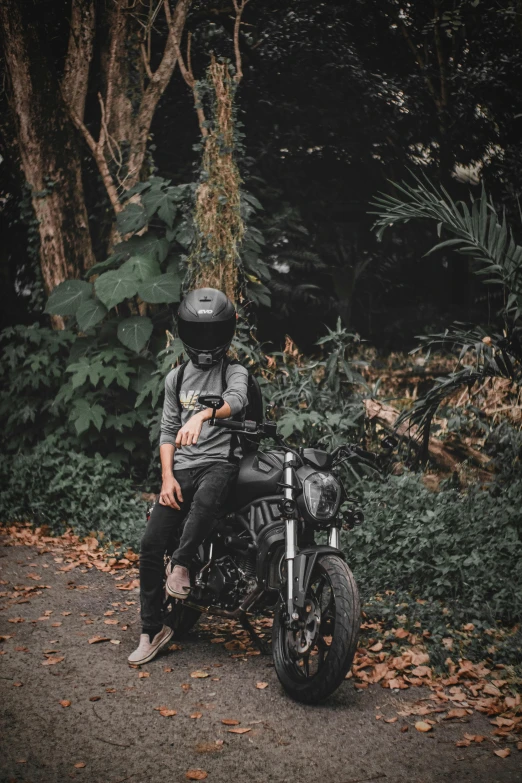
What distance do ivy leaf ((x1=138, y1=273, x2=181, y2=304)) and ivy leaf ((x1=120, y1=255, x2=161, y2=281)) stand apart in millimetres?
139

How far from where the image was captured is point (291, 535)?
4.00 metres

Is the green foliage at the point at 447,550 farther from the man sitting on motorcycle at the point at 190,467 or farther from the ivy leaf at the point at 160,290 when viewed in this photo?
the ivy leaf at the point at 160,290

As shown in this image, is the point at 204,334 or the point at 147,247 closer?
the point at 204,334

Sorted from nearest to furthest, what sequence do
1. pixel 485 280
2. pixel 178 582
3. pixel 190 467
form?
pixel 178 582, pixel 190 467, pixel 485 280

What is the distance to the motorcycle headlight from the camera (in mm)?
4066

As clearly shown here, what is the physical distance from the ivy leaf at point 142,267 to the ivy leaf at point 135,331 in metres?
0.49

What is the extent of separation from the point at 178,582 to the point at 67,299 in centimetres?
480

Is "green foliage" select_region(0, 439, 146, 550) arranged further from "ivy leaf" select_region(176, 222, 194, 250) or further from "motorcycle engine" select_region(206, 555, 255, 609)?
"motorcycle engine" select_region(206, 555, 255, 609)

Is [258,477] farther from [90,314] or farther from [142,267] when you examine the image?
[90,314]

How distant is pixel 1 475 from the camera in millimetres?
8375

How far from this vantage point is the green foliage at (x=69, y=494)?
7.62 metres

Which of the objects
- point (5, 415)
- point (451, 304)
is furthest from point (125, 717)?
point (451, 304)

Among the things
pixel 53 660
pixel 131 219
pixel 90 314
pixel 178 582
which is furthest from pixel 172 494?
pixel 131 219

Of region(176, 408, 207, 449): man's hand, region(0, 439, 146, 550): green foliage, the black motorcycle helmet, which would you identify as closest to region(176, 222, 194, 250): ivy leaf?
region(0, 439, 146, 550): green foliage
